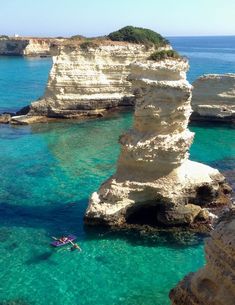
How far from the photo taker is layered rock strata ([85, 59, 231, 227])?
2000 centimetres

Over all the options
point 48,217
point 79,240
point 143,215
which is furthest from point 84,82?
point 79,240

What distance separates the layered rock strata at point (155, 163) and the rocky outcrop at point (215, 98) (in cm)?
1855

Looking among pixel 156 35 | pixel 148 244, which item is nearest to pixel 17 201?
pixel 148 244

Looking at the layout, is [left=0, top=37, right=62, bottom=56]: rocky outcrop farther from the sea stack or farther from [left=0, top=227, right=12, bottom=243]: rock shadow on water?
[left=0, top=227, right=12, bottom=243]: rock shadow on water

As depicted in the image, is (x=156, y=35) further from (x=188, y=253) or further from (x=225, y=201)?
(x=188, y=253)

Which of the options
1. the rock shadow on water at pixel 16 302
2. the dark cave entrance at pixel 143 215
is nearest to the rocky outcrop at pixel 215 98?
the dark cave entrance at pixel 143 215

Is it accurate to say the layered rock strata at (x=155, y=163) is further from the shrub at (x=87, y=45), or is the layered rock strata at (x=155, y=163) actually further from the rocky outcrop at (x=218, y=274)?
the shrub at (x=87, y=45)

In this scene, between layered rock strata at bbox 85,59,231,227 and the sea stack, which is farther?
the sea stack

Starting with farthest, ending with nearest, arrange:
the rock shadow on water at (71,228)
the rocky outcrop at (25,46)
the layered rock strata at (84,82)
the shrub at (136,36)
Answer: the rocky outcrop at (25,46)
the shrub at (136,36)
the layered rock strata at (84,82)
the rock shadow on water at (71,228)

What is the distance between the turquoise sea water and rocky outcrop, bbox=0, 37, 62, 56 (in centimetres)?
7733

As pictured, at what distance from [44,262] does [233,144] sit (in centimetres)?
2028

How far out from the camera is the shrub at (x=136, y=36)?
5397 cm

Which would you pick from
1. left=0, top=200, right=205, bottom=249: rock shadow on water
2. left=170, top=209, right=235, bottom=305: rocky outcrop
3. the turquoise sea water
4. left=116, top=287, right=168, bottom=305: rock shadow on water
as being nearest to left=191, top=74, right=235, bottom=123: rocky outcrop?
the turquoise sea water

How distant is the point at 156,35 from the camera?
198 ft
